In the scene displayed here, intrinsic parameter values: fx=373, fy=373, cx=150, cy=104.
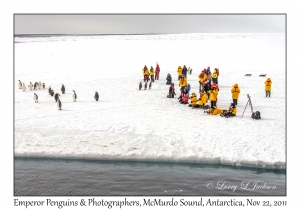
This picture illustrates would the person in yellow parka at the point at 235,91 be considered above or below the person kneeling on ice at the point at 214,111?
above

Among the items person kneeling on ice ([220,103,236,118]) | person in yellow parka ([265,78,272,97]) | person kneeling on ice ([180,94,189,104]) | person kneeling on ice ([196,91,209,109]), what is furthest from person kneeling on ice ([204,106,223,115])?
person in yellow parka ([265,78,272,97])

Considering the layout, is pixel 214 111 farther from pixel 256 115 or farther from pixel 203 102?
pixel 256 115

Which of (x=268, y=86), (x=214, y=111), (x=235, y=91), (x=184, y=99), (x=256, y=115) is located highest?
(x=268, y=86)

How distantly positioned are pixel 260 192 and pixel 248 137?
374 centimetres

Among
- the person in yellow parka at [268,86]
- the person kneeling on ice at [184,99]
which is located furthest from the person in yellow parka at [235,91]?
the person in yellow parka at [268,86]

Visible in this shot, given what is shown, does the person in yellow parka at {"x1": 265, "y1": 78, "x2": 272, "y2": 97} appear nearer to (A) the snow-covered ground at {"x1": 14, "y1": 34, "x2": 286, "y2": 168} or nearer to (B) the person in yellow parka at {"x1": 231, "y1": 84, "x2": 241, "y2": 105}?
(A) the snow-covered ground at {"x1": 14, "y1": 34, "x2": 286, "y2": 168}

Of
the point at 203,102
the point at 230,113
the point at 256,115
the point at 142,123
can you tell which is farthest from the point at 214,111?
the point at 142,123

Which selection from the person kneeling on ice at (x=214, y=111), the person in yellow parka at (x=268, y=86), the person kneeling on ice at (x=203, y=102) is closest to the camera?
the person kneeling on ice at (x=214, y=111)

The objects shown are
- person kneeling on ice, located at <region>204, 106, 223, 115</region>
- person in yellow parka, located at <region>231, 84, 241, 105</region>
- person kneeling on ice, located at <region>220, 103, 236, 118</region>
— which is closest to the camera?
person kneeling on ice, located at <region>220, 103, 236, 118</region>

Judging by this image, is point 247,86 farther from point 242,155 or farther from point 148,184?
point 148,184

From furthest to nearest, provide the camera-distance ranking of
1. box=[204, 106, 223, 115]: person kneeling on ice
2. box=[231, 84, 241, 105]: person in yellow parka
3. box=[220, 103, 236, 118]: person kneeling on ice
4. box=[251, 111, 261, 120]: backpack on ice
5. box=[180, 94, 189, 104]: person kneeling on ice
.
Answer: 1. box=[180, 94, 189, 104]: person kneeling on ice
2. box=[231, 84, 241, 105]: person in yellow parka
3. box=[204, 106, 223, 115]: person kneeling on ice
4. box=[220, 103, 236, 118]: person kneeling on ice
5. box=[251, 111, 261, 120]: backpack on ice

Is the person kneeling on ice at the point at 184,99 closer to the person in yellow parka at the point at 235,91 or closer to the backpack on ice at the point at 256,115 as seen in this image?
the person in yellow parka at the point at 235,91
